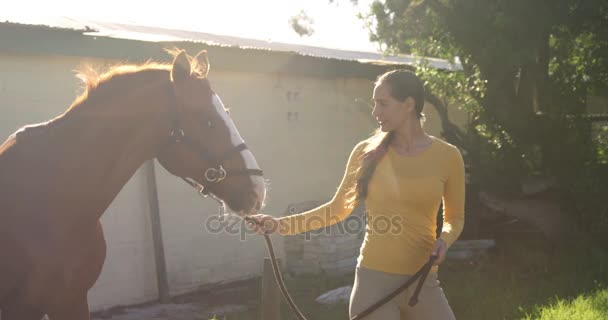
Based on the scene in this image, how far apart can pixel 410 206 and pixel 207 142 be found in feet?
3.60

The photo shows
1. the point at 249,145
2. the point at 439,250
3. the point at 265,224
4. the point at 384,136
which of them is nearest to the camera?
the point at 439,250

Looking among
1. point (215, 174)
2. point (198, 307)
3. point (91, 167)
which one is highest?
point (91, 167)

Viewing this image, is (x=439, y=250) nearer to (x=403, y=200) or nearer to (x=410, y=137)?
(x=403, y=200)

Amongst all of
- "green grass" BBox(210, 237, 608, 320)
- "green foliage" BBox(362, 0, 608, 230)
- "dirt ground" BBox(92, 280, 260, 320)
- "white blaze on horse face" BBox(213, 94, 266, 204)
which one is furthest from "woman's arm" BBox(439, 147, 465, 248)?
"green foliage" BBox(362, 0, 608, 230)

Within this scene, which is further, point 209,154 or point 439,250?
point 209,154

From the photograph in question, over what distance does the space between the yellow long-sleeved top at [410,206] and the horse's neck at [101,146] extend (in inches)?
46.3

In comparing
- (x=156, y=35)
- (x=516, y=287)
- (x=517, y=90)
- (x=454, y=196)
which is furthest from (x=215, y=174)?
(x=517, y=90)

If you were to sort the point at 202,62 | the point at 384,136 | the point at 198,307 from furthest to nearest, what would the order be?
the point at 198,307 < the point at 202,62 < the point at 384,136

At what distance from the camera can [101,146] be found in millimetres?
3695

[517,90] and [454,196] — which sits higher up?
[517,90]

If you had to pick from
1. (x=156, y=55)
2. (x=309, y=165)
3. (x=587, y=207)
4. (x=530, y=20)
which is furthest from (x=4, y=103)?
(x=587, y=207)

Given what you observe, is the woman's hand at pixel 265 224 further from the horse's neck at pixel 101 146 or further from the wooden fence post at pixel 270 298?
the horse's neck at pixel 101 146

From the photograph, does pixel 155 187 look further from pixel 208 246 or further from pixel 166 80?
pixel 166 80

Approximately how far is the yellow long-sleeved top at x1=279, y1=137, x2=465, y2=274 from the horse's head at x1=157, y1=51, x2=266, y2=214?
0.67m
